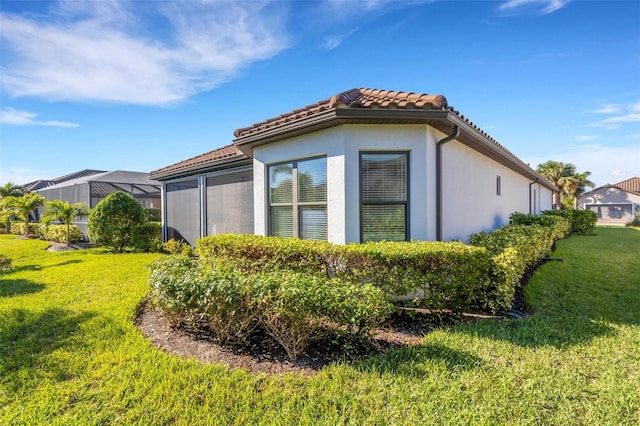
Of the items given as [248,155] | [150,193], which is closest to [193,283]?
[248,155]

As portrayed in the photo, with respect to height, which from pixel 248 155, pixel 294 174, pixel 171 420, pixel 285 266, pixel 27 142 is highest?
pixel 27 142

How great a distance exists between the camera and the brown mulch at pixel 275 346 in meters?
3.52

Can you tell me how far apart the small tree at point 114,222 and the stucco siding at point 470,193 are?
1300 cm

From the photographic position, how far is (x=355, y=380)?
3.12 meters

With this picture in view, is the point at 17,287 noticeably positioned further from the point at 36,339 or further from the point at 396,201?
the point at 396,201

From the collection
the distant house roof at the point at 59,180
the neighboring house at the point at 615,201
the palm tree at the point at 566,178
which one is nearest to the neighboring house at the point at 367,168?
the palm tree at the point at 566,178

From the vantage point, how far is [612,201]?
38656 millimetres

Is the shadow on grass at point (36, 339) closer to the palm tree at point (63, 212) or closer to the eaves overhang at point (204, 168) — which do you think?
the eaves overhang at point (204, 168)

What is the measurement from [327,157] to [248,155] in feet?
10.5

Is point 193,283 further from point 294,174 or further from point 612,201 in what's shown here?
point 612,201

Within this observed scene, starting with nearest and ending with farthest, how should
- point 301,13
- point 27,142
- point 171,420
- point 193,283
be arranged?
point 171,420, point 193,283, point 301,13, point 27,142

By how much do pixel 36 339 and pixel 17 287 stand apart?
175 inches

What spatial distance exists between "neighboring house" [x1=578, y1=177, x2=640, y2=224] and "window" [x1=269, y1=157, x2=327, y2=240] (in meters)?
47.1

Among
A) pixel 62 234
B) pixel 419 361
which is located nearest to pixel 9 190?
pixel 62 234
